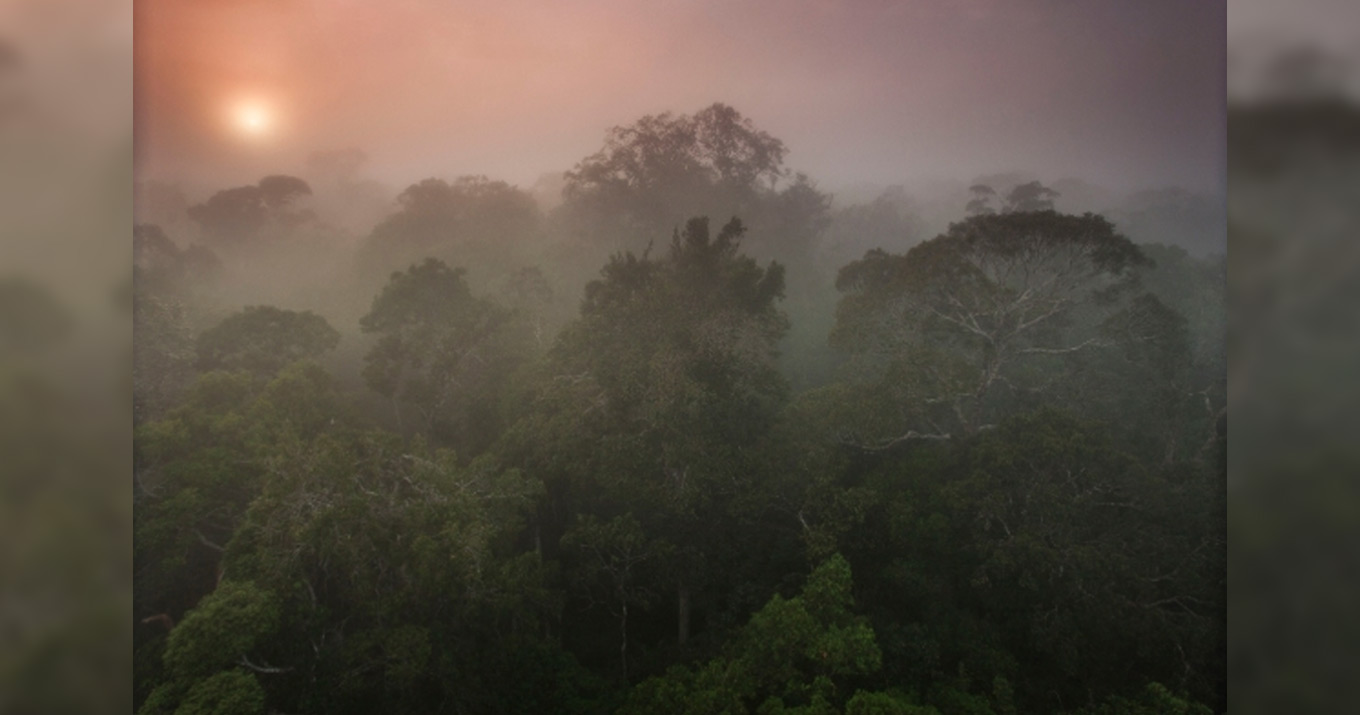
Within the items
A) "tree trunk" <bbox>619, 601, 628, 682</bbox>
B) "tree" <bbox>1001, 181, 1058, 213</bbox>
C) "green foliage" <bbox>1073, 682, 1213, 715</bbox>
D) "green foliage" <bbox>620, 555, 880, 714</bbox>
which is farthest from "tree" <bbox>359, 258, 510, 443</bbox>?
"green foliage" <bbox>1073, 682, 1213, 715</bbox>

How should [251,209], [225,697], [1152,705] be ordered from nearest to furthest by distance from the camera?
[1152,705] < [225,697] < [251,209]

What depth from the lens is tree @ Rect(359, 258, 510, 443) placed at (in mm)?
4129

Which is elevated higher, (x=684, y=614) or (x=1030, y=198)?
(x=1030, y=198)

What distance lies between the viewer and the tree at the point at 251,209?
4.02 meters

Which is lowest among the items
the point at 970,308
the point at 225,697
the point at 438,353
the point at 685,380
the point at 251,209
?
the point at 225,697

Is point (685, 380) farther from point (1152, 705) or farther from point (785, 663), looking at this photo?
point (1152, 705)

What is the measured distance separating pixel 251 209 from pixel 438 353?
5.31 feet

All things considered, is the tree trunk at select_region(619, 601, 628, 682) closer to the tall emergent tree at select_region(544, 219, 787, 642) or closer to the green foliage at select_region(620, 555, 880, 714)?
the tall emergent tree at select_region(544, 219, 787, 642)

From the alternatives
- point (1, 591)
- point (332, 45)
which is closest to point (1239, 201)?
point (332, 45)

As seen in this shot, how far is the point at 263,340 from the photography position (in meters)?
4.15

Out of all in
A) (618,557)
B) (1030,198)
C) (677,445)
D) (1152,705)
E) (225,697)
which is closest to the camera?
(1152,705)

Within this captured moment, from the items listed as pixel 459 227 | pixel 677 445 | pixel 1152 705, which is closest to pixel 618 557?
pixel 677 445

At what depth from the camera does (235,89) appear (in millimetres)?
3980

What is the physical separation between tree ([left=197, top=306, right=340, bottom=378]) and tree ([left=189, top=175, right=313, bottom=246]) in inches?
22.2
